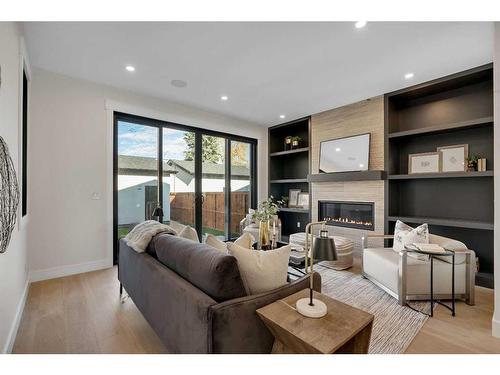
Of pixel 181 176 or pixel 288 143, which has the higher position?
pixel 288 143

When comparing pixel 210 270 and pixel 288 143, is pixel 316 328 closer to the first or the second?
pixel 210 270

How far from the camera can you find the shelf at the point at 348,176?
384 cm

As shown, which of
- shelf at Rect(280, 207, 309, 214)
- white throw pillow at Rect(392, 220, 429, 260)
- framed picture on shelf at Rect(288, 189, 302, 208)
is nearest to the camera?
white throw pillow at Rect(392, 220, 429, 260)

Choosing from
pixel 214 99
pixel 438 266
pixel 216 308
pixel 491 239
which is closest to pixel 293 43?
pixel 214 99

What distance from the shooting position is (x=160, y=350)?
1.72 meters

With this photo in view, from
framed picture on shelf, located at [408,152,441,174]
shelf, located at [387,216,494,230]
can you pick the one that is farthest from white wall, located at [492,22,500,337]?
framed picture on shelf, located at [408,152,441,174]

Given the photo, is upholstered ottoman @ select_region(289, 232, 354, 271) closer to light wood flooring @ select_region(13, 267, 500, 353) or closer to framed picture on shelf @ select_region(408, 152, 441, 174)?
light wood flooring @ select_region(13, 267, 500, 353)

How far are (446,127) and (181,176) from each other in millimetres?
4174

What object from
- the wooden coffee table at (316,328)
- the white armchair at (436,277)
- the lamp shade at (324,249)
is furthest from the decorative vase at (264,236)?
the lamp shade at (324,249)

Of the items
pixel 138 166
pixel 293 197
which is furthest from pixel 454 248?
pixel 138 166

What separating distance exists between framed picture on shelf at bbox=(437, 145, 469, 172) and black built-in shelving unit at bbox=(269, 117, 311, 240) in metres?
2.43

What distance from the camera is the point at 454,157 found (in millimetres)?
3377

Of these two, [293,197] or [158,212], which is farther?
[293,197]

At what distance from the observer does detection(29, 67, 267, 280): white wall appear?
3.06m
